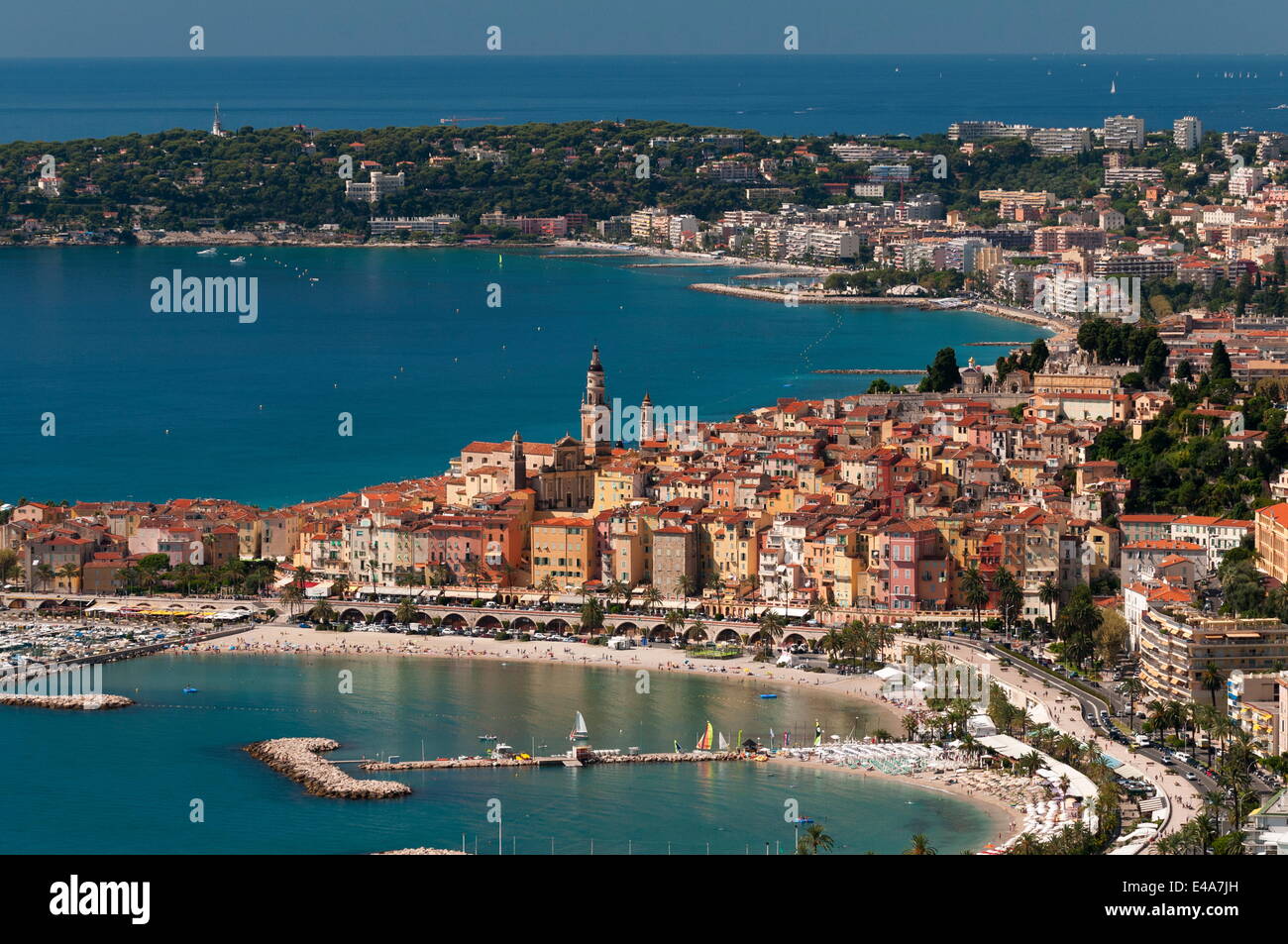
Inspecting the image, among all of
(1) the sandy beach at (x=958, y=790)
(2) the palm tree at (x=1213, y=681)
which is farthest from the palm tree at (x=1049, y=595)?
(1) the sandy beach at (x=958, y=790)

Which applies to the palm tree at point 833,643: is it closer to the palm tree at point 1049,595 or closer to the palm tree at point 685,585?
the palm tree at point 1049,595

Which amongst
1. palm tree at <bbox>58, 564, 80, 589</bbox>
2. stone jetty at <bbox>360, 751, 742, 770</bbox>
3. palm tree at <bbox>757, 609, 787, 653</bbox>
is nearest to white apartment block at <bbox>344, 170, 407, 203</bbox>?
palm tree at <bbox>58, 564, 80, 589</bbox>

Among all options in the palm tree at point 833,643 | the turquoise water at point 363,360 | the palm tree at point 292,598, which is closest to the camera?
the palm tree at point 833,643

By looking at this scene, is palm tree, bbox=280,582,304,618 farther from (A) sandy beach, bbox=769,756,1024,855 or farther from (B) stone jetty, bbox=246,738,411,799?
(A) sandy beach, bbox=769,756,1024,855

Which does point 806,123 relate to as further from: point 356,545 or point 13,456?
point 356,545

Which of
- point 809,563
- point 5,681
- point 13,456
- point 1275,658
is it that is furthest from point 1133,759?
point 13,456
